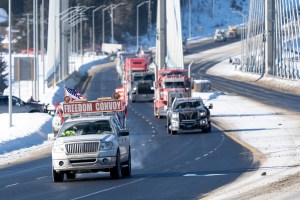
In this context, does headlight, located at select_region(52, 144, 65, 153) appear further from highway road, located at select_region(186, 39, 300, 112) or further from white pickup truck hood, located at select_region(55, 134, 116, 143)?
highway road, located at select_region(186, 39, 300, 112)

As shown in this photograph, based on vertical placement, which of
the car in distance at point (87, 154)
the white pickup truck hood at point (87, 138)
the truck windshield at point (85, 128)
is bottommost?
the car in distance at point (87, 154)

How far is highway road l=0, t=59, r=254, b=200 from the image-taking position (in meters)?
20.2

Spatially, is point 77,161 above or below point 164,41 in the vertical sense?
below

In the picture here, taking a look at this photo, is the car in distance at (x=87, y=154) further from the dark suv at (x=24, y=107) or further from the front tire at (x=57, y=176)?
the dark suv at (x=24, y=107)

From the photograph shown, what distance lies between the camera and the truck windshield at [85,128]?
931 inches

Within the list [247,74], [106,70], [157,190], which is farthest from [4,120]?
[106,70]

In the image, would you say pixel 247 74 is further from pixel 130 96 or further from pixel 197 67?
pixel 130 96

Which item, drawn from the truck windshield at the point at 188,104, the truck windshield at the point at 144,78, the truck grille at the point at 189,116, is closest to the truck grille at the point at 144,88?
the truck windshield at the point at 144,78

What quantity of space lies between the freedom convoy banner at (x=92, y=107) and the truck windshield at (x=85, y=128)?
3.57 metres

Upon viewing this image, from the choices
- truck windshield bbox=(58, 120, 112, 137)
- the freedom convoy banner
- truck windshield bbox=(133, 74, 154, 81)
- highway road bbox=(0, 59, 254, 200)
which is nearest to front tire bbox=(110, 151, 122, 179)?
highway road bbox=(0, 59, 254, 200)

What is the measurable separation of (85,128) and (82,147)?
116 centimetres

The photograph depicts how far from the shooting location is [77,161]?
22.7 meters

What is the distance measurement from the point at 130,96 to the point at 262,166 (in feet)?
166

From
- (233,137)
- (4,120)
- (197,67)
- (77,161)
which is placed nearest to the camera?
(77,161)
